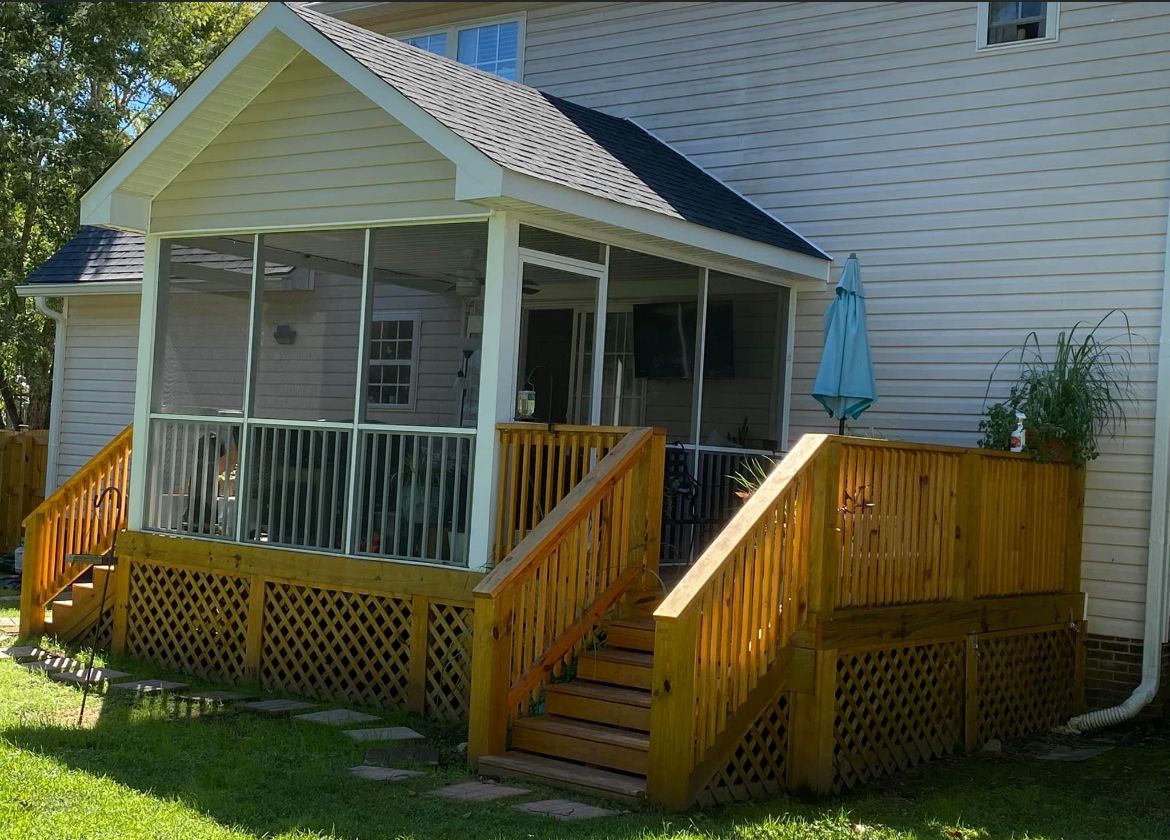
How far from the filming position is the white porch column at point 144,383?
10.1m

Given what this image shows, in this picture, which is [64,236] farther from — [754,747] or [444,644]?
[754,747]

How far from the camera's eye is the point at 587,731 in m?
6.90

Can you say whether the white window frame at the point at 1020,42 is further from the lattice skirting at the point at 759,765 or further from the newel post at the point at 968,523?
the lattice skirting at the point at 759,765

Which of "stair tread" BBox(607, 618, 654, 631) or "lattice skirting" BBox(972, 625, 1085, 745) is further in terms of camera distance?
"lattice skirting" BBox(972, 625, 1085, 745)

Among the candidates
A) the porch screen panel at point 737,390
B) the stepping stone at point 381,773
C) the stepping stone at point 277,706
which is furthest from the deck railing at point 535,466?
the porch screen panel at point 737,390

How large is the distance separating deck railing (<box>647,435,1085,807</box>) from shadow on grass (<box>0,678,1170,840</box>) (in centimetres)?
42

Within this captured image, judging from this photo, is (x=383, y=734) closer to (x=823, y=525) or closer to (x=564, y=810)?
(x=564, y=810)

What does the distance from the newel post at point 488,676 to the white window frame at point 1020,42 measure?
6381 millimetres

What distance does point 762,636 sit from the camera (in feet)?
22.3

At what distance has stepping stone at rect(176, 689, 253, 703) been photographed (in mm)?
8625

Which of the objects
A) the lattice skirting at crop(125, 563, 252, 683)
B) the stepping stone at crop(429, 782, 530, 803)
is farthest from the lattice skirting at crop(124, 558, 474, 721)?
the stepping stone at crop(429, 782, 530, 803)

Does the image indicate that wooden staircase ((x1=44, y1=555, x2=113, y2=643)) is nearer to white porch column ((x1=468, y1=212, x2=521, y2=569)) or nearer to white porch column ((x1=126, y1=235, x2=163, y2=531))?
white porch column ((x1=126, y1=235, x2=163, y2=531))

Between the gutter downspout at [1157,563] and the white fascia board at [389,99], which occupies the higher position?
the white fascia board at [389,99]

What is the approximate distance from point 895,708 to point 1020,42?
18.2 ft
